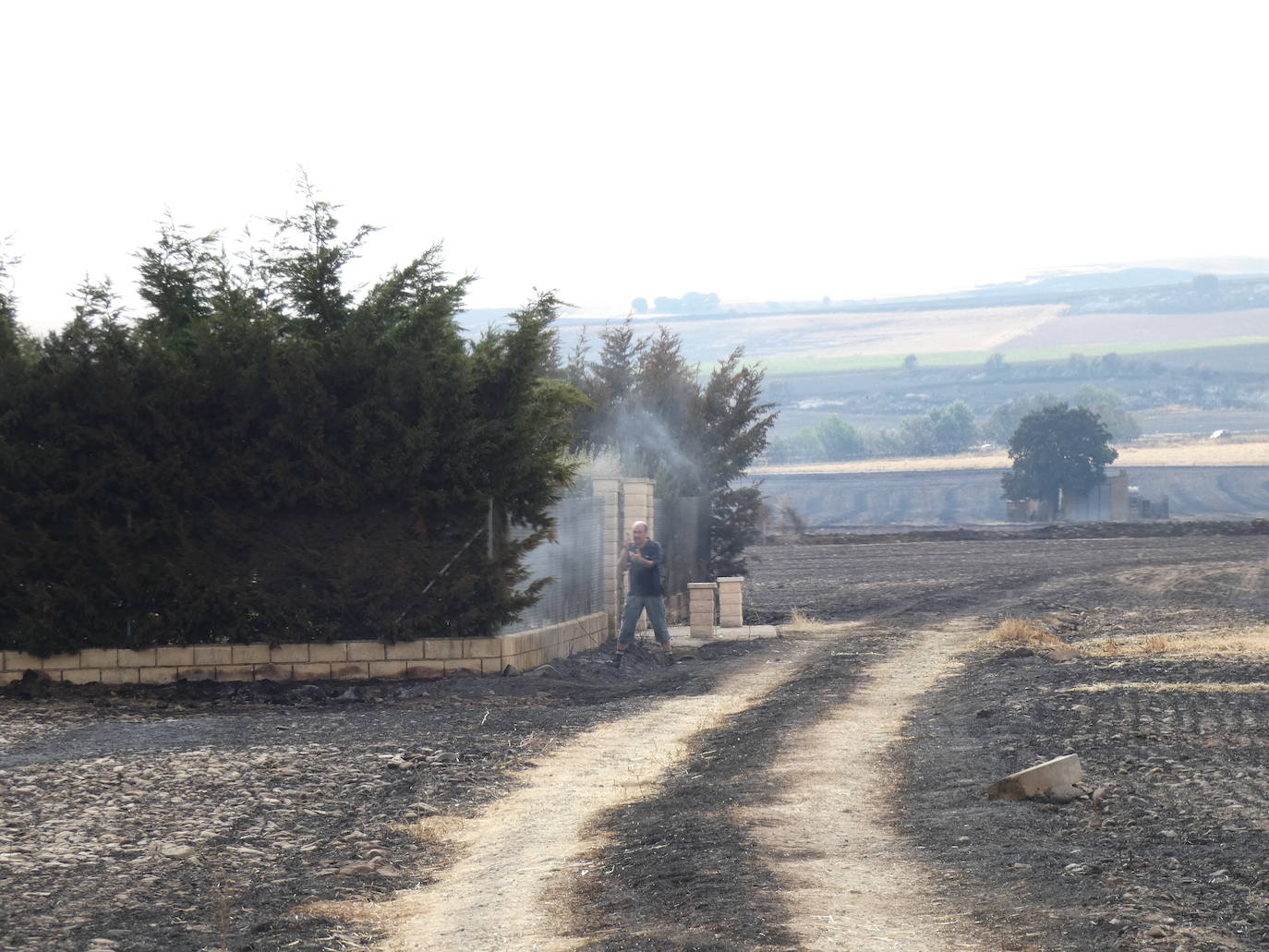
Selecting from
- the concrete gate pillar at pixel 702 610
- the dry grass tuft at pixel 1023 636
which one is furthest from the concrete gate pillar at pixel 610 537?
the dry grass tuft at pixel 1023 636

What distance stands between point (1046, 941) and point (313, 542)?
11845 millimetres

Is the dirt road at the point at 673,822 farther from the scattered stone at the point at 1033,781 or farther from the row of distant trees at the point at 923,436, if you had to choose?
the row of distant trees at the point at 923,436

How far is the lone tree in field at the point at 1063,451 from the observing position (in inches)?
3059

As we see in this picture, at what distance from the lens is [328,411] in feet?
56.3

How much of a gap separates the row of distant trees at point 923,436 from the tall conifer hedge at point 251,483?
136412mm

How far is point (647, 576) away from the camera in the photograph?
68.3 ft

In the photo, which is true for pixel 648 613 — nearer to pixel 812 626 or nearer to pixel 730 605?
pixel 730 605

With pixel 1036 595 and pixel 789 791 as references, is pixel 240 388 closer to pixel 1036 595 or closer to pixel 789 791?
pixel 789 791

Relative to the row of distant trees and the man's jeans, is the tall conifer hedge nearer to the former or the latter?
the man's jeans

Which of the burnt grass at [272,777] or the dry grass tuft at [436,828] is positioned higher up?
the burnt grass at [272,777]

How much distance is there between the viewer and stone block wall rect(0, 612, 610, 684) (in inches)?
671

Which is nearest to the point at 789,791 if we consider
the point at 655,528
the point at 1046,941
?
the point at 1046,941

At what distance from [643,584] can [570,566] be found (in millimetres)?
1048

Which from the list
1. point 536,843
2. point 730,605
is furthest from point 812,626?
point 536,843
